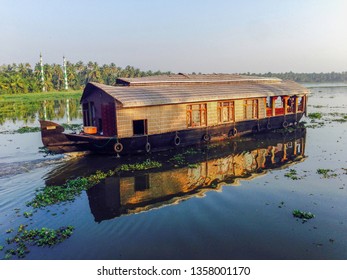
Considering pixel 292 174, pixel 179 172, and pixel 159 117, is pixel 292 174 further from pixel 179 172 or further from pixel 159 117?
pixel 159 117

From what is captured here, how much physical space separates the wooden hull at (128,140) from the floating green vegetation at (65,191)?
2.44 metres

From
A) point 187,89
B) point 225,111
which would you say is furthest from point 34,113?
point 225,111

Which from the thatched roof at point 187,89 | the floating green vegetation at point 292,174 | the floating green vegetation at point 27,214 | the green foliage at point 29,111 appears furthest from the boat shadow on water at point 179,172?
the green foliage at point 29,111

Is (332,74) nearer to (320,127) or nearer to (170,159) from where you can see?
(320,127)

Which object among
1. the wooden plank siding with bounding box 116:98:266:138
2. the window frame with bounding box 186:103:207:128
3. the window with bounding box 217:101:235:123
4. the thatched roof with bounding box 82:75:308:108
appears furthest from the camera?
the window with bounding box 217:101:235:123

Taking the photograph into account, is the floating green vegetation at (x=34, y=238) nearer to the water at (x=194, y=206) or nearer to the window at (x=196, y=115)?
the water at (x=194, y=206)

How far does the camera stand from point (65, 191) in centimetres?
1095

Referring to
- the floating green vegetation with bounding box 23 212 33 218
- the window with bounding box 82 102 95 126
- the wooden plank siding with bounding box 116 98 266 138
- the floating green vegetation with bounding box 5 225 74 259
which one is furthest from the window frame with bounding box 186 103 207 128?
the floating green vegetation with bounding box 5 225 74 259

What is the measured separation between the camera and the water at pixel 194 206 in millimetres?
7066

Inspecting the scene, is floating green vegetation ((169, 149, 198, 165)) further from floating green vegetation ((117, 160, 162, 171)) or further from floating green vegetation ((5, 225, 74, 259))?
floating green vegetation ((5, 225, 74, 259))

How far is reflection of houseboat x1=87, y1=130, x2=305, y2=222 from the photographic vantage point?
394 inches

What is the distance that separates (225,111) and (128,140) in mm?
7454

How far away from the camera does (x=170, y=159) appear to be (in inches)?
596

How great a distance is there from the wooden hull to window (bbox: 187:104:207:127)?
471 mm
